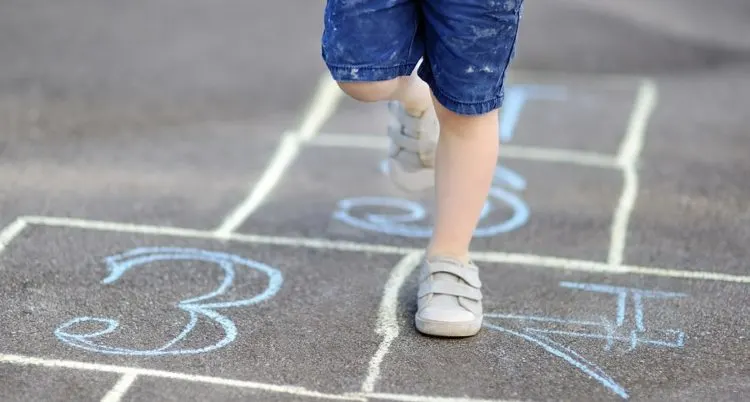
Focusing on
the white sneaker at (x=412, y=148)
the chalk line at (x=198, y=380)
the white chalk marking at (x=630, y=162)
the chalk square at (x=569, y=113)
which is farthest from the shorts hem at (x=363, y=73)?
the chalk square at (x=569, y=113)

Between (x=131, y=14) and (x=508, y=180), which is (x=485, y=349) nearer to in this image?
(x=508, y=180)

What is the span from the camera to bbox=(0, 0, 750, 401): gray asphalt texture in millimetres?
2314

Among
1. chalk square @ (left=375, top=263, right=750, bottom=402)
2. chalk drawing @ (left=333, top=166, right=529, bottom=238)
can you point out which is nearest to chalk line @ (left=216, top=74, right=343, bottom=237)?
chalk drawing @ (left=333, top=166, right=529, bottom=238)

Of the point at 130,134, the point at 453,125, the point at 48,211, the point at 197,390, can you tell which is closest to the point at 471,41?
the point at 453,125

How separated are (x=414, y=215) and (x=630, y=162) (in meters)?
0.91

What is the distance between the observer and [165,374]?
88.0 inches

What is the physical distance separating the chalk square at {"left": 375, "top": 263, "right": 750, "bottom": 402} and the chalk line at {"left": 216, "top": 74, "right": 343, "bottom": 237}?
2.07ft

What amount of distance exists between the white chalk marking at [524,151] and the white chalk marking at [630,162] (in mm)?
67

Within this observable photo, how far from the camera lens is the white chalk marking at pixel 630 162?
3086 millimetres

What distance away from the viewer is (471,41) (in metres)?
2.33

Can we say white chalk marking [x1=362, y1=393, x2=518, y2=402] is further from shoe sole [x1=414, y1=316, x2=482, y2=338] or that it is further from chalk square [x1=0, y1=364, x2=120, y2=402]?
chalk square [x1=0, y1=364, x2=120, y2=402]

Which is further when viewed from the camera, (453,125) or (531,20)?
(531,20)

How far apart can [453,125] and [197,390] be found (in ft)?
2.71

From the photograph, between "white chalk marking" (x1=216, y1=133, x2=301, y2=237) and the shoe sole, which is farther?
"white chalk marking" (x1=216, y1=133, x2=301, y2=237)
